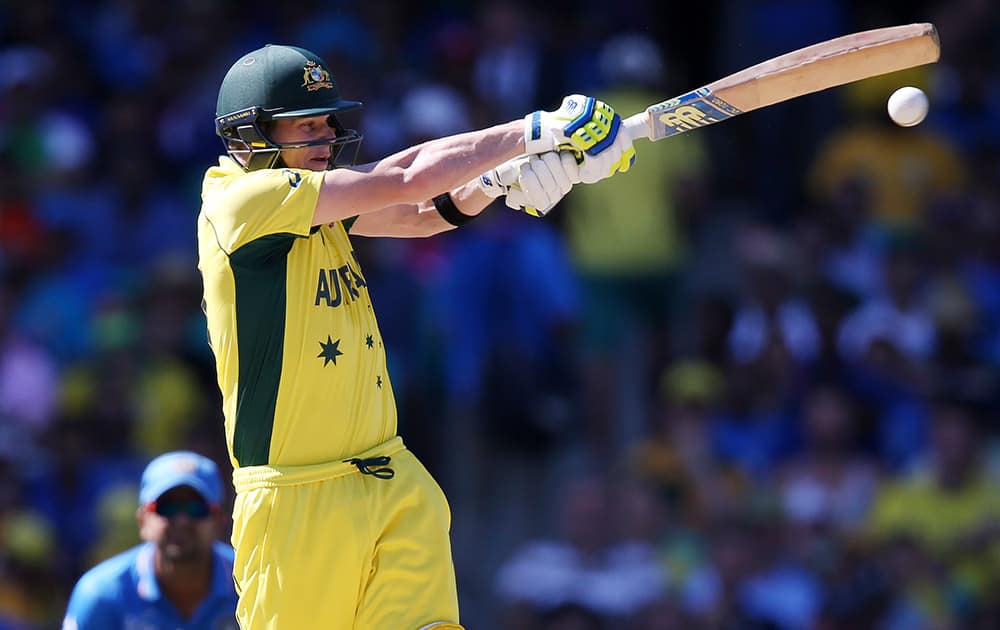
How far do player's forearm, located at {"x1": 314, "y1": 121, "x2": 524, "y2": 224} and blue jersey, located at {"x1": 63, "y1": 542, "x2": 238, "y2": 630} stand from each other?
5.75 feet

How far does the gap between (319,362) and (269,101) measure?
0.79 metres

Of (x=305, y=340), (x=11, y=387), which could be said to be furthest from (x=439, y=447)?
(x=305, y=340)

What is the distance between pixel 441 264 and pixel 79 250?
2208 mm

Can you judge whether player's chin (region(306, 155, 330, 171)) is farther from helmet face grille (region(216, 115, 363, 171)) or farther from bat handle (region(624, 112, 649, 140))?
bat handle (region(624, 112, 649, 140))

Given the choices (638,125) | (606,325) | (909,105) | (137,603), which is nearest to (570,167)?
(638,125)

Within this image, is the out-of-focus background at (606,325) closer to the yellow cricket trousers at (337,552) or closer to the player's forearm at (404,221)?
the player's forearm at (404,221)

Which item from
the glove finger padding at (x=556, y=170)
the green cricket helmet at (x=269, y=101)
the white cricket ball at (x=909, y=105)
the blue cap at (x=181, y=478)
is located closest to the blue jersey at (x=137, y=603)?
the blue cap at (x=181, y=478)

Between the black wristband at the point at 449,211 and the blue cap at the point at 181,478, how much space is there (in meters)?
1.31

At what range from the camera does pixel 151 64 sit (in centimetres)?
1092

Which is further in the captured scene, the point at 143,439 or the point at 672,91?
the point at 672,91

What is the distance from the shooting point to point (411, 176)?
4680 millimetres

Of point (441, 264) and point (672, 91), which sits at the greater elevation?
point (672, 91)

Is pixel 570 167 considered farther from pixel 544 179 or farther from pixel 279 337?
pixel 279 337

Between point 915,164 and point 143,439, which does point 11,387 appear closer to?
point 143,439
